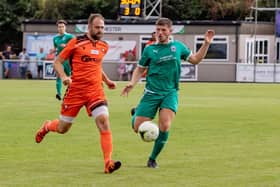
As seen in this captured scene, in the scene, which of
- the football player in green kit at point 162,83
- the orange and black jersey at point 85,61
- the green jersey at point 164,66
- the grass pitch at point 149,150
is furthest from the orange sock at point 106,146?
the green jersey at point 164,66

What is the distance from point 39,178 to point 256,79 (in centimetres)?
3622

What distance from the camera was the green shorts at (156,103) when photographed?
38.9ft

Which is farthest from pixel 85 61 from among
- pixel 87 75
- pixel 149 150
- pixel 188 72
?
pixel 188 72

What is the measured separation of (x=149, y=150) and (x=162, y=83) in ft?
7.56

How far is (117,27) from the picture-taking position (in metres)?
52.1

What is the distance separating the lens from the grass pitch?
417 inches

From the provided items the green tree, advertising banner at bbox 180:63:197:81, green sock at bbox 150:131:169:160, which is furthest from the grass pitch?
the green tree

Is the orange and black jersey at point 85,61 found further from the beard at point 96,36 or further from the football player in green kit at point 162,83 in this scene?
the football player in green kit at point 162,83

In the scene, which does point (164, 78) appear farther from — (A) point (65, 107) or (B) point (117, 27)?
(B) point (117, 27)

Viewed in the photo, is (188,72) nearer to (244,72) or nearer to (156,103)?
(244,72)

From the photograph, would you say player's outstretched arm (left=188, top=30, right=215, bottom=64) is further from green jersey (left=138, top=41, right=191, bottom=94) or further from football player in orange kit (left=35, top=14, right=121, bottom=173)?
football player in orange kit (left=35, top=14, right=121, bottom=173)

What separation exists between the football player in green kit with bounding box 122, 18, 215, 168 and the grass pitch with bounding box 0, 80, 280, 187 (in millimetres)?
562

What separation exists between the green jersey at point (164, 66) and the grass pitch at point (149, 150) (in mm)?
1105

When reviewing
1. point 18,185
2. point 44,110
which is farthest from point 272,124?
point 18,185
